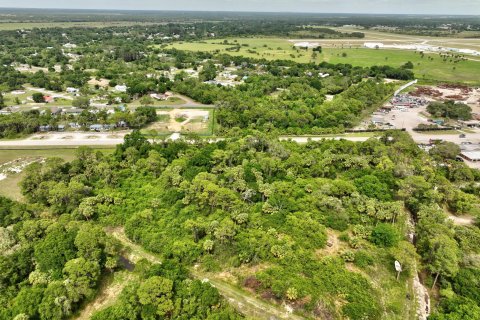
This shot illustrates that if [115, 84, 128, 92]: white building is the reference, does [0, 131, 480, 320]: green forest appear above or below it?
below

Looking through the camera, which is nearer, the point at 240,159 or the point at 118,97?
the point at 240,159

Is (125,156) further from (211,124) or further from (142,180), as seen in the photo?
(211,124)

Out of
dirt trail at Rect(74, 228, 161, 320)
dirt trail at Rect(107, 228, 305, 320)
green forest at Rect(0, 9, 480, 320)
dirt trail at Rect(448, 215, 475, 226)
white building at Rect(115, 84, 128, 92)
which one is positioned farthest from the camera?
white building at Rect(115, 84, 128, 92)

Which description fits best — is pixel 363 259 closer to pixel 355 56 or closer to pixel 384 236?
pixel 384 236

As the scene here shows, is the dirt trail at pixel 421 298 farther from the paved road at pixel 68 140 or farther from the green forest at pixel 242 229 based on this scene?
the paved road at pixel 68 140

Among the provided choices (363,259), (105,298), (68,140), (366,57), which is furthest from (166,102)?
(366,57)

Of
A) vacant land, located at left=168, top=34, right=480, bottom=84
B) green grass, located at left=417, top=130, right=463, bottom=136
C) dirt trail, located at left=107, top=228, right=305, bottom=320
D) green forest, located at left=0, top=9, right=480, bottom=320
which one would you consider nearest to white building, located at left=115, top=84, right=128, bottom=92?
green forest, located at left=0, top=9, right=480, bottom=320

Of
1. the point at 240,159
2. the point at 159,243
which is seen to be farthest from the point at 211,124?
the point at 159,243

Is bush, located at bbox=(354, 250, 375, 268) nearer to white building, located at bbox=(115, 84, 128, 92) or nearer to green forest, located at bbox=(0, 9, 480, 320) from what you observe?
green forest, located at bbox=(0, 9, 480, 320)
